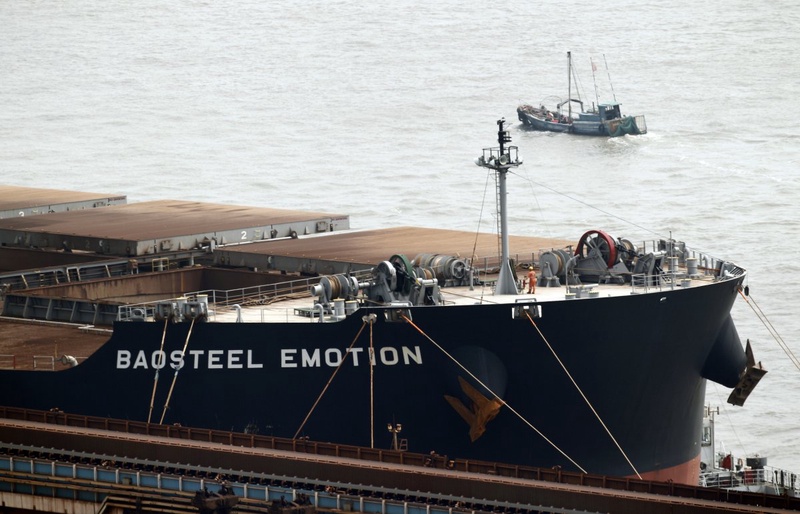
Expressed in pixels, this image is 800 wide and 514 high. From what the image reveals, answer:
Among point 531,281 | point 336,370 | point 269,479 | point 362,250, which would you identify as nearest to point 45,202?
point 362,250

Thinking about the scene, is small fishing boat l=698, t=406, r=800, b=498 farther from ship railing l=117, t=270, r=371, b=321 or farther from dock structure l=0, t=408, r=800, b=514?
dock structure l=0, t=408, r=800, b=514

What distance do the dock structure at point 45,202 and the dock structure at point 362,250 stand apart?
38.2ft

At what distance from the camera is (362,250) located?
38.8 metres

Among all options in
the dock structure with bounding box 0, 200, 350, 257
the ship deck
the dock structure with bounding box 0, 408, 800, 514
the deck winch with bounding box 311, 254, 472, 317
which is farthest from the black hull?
the dock structure with bounding box 0, 200, 350, 257

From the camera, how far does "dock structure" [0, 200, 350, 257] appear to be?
4116 cm

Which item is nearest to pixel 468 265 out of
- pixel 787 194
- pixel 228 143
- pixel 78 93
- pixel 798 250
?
pixel 798 250

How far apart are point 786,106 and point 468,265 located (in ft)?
208

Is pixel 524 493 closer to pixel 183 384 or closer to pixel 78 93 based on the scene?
pixel 183 384

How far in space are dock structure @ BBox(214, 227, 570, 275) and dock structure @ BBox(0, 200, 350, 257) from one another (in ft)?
4.37

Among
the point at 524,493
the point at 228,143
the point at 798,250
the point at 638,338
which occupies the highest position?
the point at 228,143

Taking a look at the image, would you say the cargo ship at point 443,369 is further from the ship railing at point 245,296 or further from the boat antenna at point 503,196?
the ship railing at point 245,296

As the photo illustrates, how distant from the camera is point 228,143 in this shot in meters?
85.6

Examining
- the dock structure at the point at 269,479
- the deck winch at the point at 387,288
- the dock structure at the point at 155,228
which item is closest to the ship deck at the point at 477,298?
the deck winch at the point at 387,288

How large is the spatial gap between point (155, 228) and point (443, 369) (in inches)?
667
